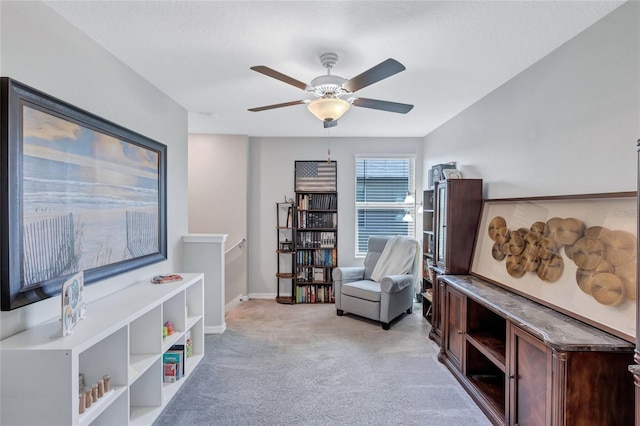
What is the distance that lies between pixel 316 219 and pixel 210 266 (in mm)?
1870

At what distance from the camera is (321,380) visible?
2.58 metres

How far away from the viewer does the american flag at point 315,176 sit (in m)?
4.93

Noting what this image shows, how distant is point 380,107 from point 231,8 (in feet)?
4.01

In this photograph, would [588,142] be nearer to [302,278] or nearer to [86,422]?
[86,422]

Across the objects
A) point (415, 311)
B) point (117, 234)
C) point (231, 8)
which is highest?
point (231, 8)

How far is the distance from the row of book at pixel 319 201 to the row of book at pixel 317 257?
0.68 meters

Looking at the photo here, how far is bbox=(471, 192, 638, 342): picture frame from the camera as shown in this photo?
1576 millimetres

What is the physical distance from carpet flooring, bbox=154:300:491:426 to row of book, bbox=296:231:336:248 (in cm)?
131

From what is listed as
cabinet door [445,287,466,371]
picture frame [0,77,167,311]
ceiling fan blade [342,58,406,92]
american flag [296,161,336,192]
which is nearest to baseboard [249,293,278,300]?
american flag [296,161,336,192]

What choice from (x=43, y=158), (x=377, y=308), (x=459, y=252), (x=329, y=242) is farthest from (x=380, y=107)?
(x=329, y=242)

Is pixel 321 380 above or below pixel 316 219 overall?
below

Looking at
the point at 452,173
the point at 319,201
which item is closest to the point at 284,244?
the point at 319,201

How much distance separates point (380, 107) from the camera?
7.80ft

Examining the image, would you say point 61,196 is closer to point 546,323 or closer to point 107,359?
point 107,359
